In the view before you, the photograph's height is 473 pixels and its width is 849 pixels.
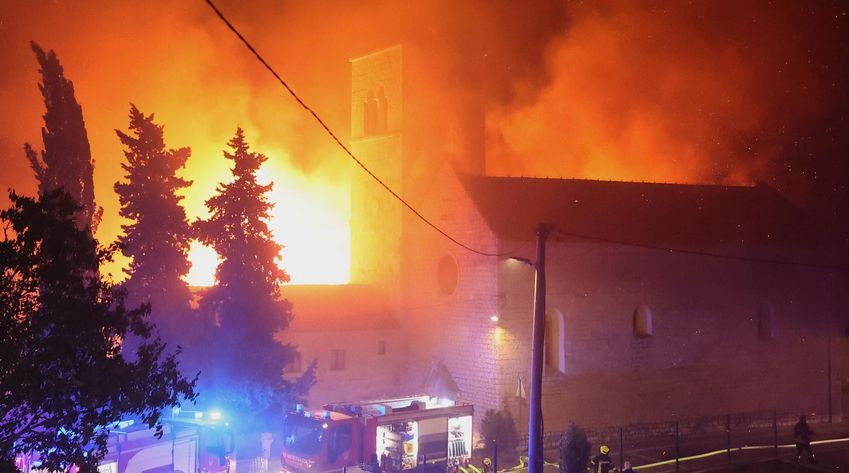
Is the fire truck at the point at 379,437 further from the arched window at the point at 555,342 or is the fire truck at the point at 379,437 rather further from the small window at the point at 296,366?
the small window at the point at 296,366

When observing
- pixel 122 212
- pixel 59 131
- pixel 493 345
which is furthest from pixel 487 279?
pixel 59 131

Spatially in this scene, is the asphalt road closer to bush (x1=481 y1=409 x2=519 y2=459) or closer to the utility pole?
bush (x1=481 y1=409 x2=519 y2=459)

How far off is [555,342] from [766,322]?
1092cm

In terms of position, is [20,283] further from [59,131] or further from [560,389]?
[560,389]

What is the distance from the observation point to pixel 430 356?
105ft

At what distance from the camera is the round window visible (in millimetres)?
30969

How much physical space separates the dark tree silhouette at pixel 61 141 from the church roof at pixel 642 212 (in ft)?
47.4

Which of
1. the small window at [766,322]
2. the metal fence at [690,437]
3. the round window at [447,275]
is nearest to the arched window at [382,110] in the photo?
the round window at [447,275]

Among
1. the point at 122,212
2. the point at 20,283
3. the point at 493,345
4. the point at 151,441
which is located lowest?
the point at 151,441

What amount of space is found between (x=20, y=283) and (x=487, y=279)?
65.1 feet

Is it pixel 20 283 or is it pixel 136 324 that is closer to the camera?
pixel 20 283

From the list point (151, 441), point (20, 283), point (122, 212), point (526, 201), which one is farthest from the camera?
point (526, 201)

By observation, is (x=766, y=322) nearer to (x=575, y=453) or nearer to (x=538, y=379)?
(x=575, y=453)

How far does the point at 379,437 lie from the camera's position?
2164cm
